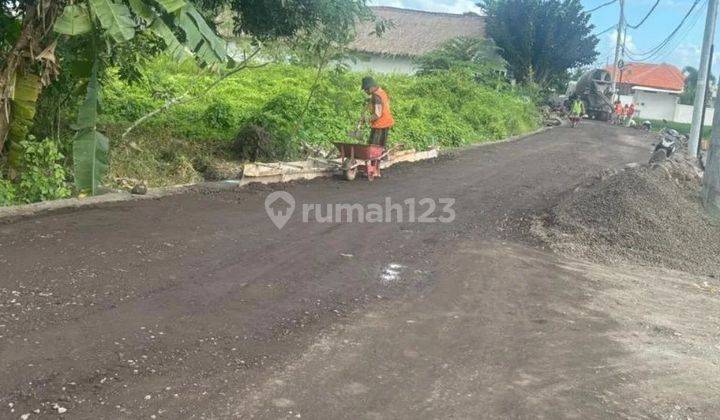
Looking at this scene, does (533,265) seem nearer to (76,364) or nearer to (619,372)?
(619,372)

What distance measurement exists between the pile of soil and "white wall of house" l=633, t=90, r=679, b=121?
2217 inches

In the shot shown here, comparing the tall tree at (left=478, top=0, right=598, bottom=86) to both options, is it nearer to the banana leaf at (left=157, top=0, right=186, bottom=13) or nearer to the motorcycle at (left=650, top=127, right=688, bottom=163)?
the motorcycle at (left=650, top=127, right=688, bottom=163)

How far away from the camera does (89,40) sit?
9094mm

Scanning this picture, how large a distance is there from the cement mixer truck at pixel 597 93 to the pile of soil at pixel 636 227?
105 feet

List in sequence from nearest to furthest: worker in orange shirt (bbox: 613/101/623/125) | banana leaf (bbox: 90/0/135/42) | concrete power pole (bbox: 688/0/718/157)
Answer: banana leaf (bbox: 90/0/135/42), concrete power pole (bbox: 688/0/718/157), worker in orange shirt (bbox: 613/101/623/125)

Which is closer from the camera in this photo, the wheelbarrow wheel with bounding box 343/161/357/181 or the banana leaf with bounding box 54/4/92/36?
the banana leaf with bounding box 54/4/92/36

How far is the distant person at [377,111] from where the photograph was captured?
14.4 metres

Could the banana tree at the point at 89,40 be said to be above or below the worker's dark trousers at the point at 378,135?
above

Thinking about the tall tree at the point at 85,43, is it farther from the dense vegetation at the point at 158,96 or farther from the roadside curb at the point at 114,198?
the roadside curb at the point at 114,198

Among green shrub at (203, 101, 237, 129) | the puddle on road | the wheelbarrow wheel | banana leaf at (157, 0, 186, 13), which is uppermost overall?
banana leaf at (157, 0, 186, 13)

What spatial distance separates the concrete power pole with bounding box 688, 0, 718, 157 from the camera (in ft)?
66.5

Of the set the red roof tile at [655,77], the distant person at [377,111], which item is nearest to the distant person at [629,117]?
the red roof tile at [655,77]

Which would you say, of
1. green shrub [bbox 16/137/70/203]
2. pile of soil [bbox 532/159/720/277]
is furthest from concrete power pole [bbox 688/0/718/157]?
green shrub [bbox 16/137/70/203]

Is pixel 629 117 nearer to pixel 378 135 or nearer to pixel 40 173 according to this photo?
pixel 378 135
